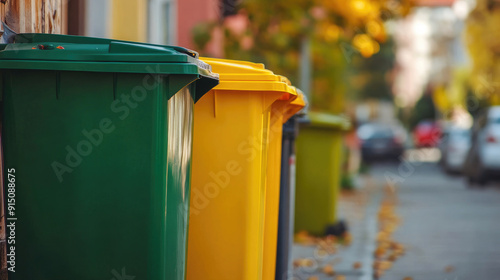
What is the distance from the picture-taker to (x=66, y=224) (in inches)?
142

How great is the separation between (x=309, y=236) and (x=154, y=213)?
5656 mm

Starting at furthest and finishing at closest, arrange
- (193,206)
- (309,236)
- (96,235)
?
(309,236)
(193,206)
(96,235)

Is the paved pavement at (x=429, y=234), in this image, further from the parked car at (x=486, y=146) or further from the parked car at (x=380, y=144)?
the parked car at (x=380, y=144)

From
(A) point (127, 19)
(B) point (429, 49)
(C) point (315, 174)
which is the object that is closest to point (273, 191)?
(C) point (315, 174)

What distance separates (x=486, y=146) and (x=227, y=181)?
46.0ft

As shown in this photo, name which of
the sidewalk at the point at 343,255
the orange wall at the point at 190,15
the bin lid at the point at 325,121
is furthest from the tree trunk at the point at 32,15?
the orange wall at the point at 190,15

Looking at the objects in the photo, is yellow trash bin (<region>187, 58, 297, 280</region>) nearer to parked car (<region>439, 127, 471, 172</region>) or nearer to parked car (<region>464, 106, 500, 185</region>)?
parked car (<region>464, 106, 500, 185</region>)

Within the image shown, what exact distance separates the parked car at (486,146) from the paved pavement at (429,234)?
0.39 m

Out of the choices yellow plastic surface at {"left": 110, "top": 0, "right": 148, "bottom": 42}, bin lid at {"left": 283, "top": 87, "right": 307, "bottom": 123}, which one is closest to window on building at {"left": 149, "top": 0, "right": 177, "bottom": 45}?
yellow plastic surface at {"left": 110, "top": 0, "right": 148, "bottom": 42}

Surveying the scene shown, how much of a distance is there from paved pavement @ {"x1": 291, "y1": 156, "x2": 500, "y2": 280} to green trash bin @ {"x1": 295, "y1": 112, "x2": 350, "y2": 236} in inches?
18.6

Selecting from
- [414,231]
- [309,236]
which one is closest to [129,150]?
[309,236]

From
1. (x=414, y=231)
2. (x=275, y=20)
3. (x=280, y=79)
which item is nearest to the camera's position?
(x=280, y=79)

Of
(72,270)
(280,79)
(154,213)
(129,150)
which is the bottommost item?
(72,270)

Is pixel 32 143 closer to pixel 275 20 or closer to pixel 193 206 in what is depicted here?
pixel 193 206
